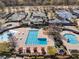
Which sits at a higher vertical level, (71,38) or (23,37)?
(23,37)

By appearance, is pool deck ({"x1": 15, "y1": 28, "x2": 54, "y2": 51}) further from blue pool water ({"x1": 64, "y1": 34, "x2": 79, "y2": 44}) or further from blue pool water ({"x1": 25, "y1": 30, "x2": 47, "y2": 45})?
blue pool water ({"x1": 64, "y1": 34, "x2": 79, "y2": 44})

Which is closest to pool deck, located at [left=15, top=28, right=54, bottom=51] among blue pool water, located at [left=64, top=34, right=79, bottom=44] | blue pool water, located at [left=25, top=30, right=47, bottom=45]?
blue pool water, located at [left=25, top=30, right=47, bottom=45]

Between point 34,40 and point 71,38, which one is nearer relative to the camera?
point 34,40

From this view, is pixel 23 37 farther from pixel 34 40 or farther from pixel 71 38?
pixel 71 38

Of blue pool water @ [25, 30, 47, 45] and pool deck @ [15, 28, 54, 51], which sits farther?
blue pool water @ [25, 30, 47, 45]

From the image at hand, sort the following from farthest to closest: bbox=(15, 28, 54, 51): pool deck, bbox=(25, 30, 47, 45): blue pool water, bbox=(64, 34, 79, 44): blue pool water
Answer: bbox=(64, 34, 79, 44): blue pool water, bbox=(25, 30, 47, 45): blue pool water, bbox=(15, 28, 54, 51): pool deck

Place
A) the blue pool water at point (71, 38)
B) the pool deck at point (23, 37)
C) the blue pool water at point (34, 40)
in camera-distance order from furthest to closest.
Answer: the blue pool water at point (71, 38), the blue pool water at point (34, 40), the pool deck at point (23, 37)

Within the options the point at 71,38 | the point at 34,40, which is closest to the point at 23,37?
the point at 34,40

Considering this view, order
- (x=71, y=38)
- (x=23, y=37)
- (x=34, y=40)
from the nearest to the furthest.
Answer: (x=34, y=40) → (x=71, y=38) → (x=23, y=37)

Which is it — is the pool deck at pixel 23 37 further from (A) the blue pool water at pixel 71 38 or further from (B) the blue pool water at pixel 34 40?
(A) the blue pool water at pixel 71 38

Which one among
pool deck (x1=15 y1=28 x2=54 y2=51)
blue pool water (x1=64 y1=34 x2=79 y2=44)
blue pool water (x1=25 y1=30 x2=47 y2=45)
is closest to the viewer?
pool deck (x1=15 y1=28 x2=54 y2=51)

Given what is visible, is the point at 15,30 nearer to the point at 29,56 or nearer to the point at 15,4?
the point at 29,56

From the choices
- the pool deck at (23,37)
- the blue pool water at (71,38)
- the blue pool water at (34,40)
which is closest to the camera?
the pool deck at (23,37)

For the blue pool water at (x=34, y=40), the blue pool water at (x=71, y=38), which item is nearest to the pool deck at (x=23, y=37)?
the blue pool water at (x=34, y=40)
